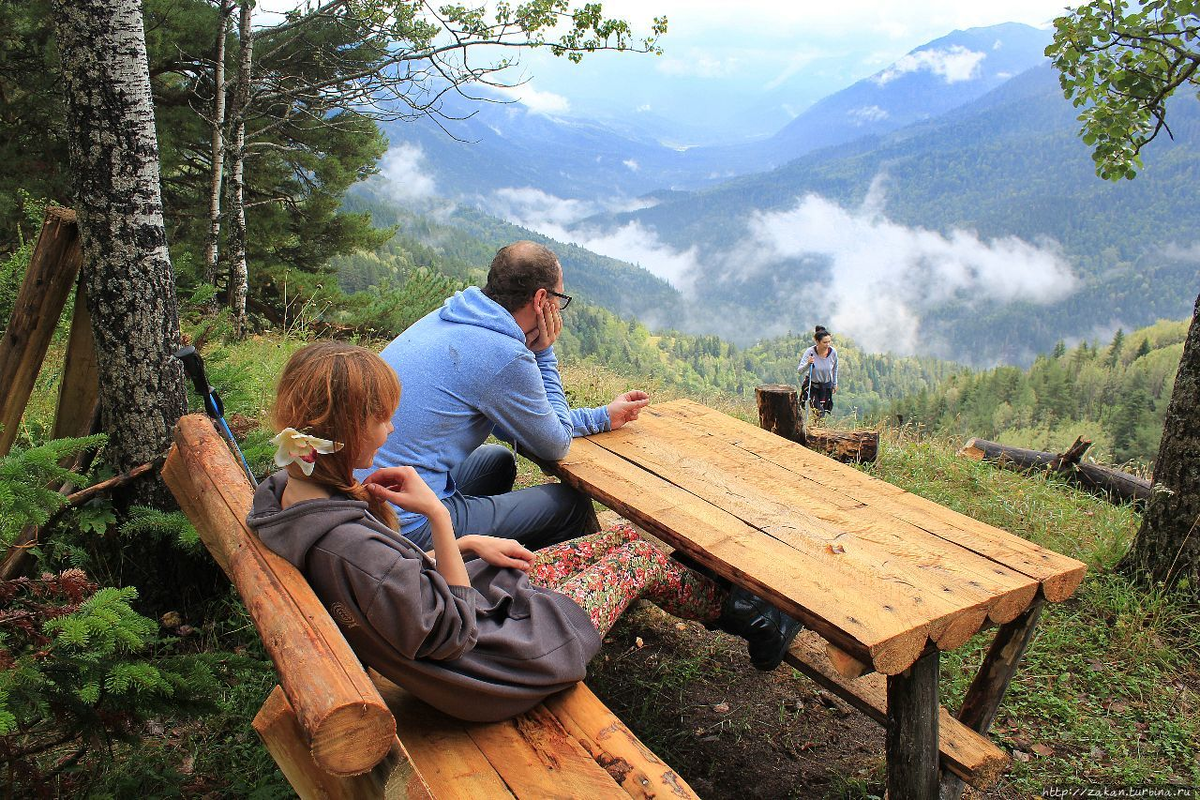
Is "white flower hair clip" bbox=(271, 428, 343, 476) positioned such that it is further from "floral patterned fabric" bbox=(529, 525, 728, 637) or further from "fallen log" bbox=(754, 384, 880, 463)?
"fallen log" bbox=(754, 384, 880, 463)

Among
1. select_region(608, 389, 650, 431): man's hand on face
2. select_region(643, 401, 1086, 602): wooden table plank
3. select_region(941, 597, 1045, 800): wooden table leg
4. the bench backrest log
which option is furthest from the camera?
select_region(608, 389, 650, 431): man's hand on face

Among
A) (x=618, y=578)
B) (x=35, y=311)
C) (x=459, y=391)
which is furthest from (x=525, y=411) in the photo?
(x=35, y=311)

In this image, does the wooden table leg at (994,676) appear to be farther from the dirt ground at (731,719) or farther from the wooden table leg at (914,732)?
the dirt ground at (731,719)

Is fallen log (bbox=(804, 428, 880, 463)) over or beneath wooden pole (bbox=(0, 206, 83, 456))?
beneath

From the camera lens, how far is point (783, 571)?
6.95ft

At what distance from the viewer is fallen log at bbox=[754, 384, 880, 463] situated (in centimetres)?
538

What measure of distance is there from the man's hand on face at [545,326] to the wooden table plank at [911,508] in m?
0.86

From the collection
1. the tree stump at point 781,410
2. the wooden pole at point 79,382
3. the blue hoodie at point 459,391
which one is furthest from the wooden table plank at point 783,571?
the tree stump at point 781,410

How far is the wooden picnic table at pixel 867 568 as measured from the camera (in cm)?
195

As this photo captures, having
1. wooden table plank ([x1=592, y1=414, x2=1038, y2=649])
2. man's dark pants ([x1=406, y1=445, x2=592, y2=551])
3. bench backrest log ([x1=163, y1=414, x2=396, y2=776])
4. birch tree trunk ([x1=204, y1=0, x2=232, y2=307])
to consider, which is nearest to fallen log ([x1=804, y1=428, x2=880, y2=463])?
wooden table plank ([x1=592, y1=414, x2=1038, y2=649])

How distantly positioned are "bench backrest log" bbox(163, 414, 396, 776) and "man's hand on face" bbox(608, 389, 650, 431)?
1.71 m

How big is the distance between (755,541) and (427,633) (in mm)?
1093

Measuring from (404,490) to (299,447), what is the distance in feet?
1.20

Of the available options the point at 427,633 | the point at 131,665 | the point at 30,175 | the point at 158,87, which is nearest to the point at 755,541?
the point at 427,633
